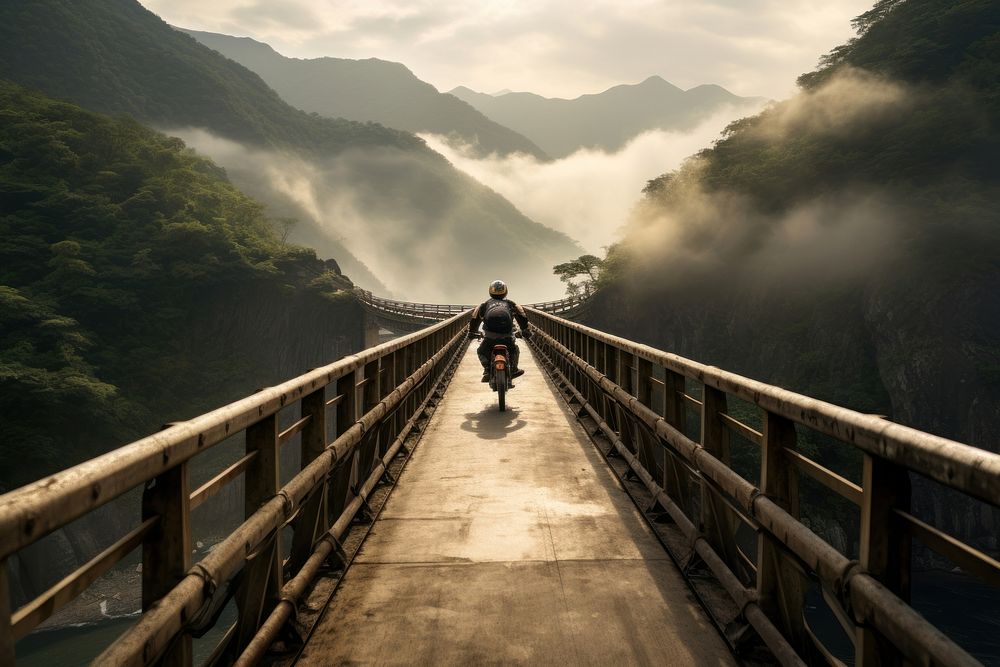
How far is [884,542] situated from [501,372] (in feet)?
29.4

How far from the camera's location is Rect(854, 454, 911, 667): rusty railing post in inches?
85.8

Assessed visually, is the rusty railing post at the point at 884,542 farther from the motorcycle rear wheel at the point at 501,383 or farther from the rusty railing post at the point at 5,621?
the motorcycle rear wheel at the point at 501,383

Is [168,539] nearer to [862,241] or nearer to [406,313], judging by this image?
[862,241]

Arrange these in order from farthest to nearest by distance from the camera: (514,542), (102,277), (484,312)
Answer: (102,277) < (484,312) < (514,542)

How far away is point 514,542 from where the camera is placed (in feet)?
16.3

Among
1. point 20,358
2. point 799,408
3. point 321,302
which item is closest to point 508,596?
point 799,408

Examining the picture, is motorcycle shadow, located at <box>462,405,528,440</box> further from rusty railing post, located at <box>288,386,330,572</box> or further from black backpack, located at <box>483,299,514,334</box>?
rusty railing post, located at <box>288,386,330,572</box>

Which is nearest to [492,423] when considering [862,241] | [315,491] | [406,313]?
[315,491]

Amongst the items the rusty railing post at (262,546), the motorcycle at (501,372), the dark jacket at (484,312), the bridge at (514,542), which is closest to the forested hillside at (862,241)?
the dark jacket at (484,312)

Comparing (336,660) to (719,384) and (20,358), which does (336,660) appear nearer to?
(719,384)

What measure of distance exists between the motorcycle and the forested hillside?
3682 cm

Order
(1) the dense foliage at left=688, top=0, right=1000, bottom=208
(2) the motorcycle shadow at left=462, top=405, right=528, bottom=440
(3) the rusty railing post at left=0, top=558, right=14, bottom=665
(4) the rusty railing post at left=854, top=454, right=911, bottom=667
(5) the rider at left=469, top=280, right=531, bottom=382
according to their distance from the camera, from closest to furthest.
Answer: (3) the rusty railing post at left=0, top=558, right=14, bottom=665, (4) the rusty railing post at left=854, top=454, right=911, bottom=667, (2) the motorcycle shadow at left=462, top=405, right=528, bottom=440, (5) the rider at left=469, top=280, right=531, bottom=382, (1) the dense foliage at left=688, top=0, right=1000, bottom=208

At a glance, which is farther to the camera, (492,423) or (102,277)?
(102,277)

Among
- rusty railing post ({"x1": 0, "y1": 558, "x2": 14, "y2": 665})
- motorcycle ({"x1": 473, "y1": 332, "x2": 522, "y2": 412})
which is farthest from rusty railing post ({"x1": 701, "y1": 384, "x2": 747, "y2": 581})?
motorcycle ({"x1": 473, "y1": 332, "x2": 522, "y2": 412})
